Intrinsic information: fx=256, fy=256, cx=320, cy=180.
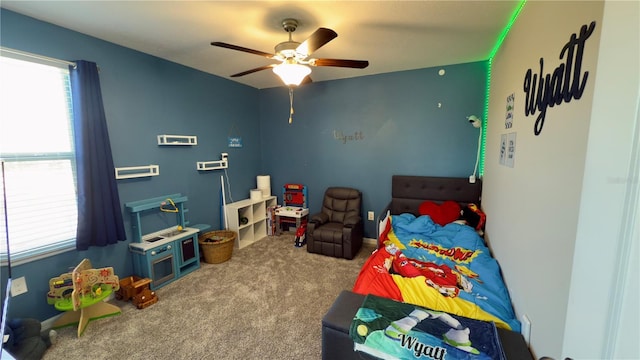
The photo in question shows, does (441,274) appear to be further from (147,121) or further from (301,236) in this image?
(147,121)

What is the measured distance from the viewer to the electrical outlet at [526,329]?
1375 mm

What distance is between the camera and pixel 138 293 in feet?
8.05

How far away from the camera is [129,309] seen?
239 cm

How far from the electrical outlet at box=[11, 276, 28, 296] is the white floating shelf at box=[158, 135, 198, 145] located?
1.64 metres

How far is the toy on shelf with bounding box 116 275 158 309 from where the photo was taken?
2400 mm

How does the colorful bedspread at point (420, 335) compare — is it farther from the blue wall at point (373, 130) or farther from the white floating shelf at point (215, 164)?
the white floating shelf at point (215, 164)

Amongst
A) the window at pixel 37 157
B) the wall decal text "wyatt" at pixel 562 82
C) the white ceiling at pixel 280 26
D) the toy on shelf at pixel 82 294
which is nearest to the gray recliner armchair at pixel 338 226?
the white ceiling at pixel 280 26

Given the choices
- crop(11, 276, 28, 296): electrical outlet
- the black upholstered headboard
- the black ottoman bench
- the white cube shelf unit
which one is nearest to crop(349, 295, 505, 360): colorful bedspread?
the black ottoman bench

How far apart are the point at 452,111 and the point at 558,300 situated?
9.18ft

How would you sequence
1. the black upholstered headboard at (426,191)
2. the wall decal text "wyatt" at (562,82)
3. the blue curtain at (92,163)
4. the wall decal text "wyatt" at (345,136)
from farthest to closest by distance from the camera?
the wall decal text "wyatt" at (345,136)
the black upholstered headboard at (426,191)
the blue curtain at (92,163)
the wall decal text "wyatt" at (562,82)

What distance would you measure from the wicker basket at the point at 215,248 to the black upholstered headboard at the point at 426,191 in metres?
2.19

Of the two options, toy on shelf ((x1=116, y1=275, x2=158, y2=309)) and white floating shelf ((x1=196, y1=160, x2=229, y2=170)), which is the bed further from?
white floating shelf ((x1=196, y1=160, x2=229, y2=170))

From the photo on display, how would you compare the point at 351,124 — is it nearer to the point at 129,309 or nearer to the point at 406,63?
the point at 406,63

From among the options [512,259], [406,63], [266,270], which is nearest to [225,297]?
[266,270]
